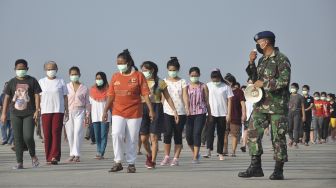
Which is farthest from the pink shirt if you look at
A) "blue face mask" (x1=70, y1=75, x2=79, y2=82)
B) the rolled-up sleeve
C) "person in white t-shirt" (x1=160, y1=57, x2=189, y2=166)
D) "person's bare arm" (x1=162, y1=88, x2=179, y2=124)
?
the rolled-up sleeve

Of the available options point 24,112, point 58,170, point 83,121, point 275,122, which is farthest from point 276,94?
point 83,121

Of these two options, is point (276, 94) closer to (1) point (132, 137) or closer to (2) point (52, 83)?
(1) point (132, 137)

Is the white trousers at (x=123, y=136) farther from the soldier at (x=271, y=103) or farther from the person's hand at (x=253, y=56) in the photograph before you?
the person's hand at (x=253, y=56)

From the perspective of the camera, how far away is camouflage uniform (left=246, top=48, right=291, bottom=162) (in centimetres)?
1259

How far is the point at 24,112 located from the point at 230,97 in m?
5.88

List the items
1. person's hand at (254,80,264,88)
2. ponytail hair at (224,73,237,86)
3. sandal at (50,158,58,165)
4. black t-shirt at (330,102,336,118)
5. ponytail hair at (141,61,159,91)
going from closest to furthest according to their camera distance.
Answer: person's hand at (254,80,264,88) < ponytail hair at (141,61,159,91) < sandal at (50,158,58,165) < ponytail hair at (224,73,237,86) < black t-shirt at (330,102,336,118)

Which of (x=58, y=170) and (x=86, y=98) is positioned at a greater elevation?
(x=86, y=98)

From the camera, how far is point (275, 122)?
41.6 ft

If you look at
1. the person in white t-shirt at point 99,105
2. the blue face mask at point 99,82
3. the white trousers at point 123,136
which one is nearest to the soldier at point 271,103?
the white trousers at point 123,136

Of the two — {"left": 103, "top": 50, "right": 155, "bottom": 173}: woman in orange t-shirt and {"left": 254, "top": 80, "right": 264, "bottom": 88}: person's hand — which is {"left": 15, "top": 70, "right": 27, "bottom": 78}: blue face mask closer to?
{"left": 103, "top": 50, "right": 155, "bottom": 173}: woman in orange t-shirt

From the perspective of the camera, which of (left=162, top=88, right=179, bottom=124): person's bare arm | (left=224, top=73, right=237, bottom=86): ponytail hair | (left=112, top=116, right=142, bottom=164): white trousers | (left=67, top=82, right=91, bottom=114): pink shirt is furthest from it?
(left=224, top=73, right=237, bottom=86): ponytail hair

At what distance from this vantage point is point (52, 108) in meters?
17.6

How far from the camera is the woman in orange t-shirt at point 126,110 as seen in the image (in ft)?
47.3

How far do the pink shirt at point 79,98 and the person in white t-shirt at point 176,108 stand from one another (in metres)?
2.32
